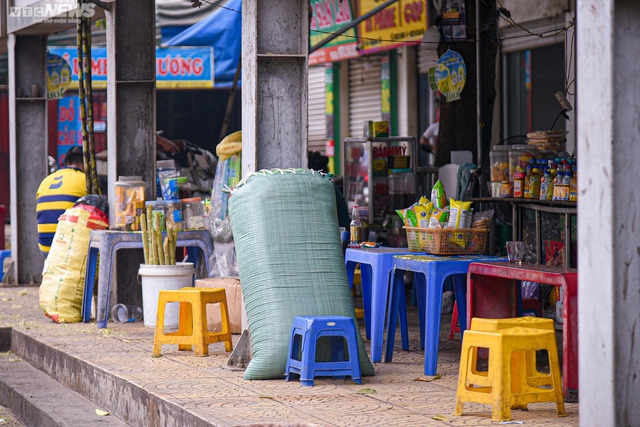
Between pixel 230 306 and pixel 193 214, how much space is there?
1.41 m

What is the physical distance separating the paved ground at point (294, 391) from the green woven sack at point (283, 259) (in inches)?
11.6

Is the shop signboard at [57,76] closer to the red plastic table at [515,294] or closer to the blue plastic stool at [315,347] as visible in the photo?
the blue plastic stool at [315,347]

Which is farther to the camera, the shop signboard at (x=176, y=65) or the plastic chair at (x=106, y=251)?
the shop signboard at (x=176, y=65)

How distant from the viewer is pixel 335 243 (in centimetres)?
702

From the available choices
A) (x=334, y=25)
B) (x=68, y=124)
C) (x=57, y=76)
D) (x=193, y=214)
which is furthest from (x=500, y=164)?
(x=68, y=124)

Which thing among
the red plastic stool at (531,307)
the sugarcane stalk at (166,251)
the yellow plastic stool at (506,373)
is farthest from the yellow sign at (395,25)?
the yellow plastic stool at (506,373)

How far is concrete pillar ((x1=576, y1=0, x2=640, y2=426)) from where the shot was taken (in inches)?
191

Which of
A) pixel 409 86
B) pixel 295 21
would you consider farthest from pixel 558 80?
pixel 295 21

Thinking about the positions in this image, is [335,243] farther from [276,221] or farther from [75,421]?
[75,421]

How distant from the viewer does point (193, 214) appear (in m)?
9.93

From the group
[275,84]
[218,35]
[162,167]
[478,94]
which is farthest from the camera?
[218,35]

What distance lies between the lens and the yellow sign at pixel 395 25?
16922 mm

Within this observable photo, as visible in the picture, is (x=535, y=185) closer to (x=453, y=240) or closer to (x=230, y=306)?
(x=453, y=240)

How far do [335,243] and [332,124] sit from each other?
→ 594 inches
